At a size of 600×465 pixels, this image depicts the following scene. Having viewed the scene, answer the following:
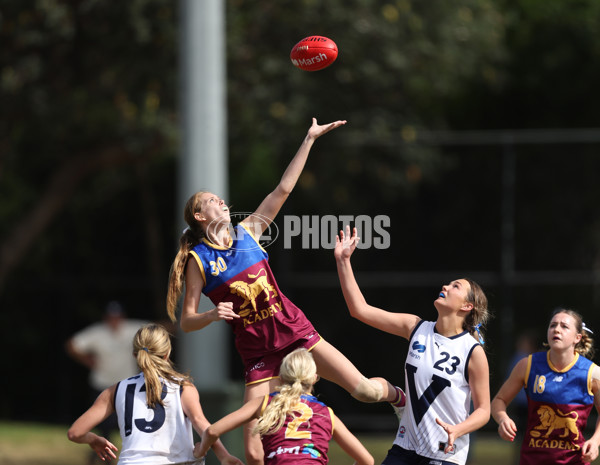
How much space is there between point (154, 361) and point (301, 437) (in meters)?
0.94

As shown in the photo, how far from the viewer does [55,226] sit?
51.8 feet

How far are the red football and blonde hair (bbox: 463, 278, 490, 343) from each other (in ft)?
6.15

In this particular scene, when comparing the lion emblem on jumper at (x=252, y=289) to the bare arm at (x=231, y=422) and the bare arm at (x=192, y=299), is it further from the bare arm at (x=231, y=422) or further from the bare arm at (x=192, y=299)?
the bare arm at (x=231, y=422)

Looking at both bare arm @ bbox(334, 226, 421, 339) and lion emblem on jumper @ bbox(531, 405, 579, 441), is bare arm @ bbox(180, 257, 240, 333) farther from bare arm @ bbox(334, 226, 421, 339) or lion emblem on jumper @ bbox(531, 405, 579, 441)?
lion emblem on jumper @ bbox(531, 405, 579, 441)

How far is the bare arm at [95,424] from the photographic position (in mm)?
5125

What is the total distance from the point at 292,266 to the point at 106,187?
16.7 feet

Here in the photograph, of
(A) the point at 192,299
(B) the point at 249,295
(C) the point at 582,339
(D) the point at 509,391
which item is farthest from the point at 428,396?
(A) the point at 192,299

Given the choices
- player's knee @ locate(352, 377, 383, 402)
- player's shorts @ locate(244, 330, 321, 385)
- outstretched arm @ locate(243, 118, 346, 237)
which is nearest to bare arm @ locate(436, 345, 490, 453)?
player's knee @ locate(352, 377, 383, 402)

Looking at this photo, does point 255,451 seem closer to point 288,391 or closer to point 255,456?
point 255,456

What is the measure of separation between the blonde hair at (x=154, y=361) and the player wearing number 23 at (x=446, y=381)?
4.27 ft

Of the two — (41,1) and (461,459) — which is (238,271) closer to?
(461,459)

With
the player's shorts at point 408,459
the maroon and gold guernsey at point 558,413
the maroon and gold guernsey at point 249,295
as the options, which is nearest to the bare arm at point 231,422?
the maroon and gold guernsey at point 249,295

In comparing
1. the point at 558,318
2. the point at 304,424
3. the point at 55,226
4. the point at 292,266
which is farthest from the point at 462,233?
the point at 304,424

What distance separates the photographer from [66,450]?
496 inches
